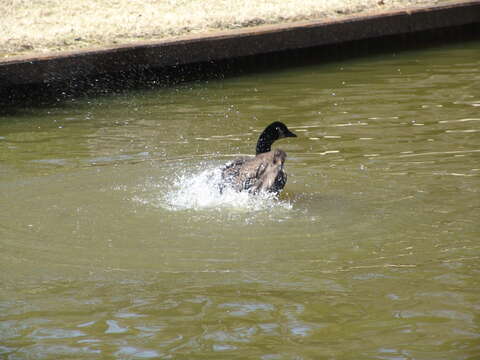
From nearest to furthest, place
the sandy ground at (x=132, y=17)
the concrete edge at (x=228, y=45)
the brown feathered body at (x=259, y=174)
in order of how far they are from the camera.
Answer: the brown feathered body at (x=259, y=174), the concrete edge at (x=228, y=45), the sandy ground at (x=132, y=17)

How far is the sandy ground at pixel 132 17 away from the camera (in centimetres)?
1266

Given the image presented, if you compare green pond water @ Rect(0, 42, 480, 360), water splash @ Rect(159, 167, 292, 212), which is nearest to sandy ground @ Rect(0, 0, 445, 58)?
green pond water @ Rect(0, 42, 480, 360)

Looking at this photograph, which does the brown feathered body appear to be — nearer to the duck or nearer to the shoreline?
the duck

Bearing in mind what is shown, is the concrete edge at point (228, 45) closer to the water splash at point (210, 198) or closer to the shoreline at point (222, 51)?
the shoreline at point (222, 51)

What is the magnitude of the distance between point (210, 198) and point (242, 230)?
3.09 feet

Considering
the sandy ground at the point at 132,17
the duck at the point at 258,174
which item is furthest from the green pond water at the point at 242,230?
the sandy ground at the point at 132,17

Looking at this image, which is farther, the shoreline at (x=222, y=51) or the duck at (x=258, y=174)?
the shoreline at (x=222, y=51)

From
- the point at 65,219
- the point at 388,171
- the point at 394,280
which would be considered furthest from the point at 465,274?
the point at 65,219

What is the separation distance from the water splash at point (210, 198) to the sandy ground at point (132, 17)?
16.7 ft

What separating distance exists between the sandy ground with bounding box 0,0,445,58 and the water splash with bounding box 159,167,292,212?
5092 millimetres

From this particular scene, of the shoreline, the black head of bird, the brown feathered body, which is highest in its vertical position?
the shoreline

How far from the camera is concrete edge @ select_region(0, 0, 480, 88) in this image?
11359 mm

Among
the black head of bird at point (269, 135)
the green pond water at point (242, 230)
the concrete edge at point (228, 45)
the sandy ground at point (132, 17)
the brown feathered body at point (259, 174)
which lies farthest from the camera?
the sandy ground at point (132, 17)

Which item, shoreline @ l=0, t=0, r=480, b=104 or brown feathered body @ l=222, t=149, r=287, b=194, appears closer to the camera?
brown feathered body @ l=222, t=149, r=287, b=194
